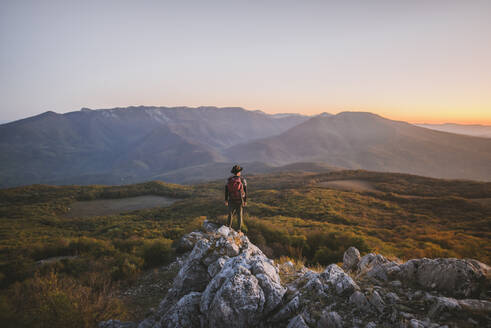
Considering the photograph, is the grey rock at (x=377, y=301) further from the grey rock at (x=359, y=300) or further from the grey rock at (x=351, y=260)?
the grey rock at (x=351, y=260)

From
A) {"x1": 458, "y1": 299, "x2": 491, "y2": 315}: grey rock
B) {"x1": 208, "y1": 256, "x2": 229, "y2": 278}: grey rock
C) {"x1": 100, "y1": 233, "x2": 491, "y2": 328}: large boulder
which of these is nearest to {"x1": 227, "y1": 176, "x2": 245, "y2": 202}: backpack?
{"x1": 208, "y1": 256, "x2": 229, "y2": 278}: grey rock

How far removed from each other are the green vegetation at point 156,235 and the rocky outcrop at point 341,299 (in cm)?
199

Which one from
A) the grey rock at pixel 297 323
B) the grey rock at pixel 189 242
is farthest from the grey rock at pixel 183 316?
the grey rock at pixel 189 242

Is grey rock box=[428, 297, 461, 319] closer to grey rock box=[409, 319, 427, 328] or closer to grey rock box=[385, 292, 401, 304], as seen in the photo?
grey rock box=[409, 319, 427, 328]

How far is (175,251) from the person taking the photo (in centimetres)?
1133

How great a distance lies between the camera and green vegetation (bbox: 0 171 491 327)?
18.9 ft

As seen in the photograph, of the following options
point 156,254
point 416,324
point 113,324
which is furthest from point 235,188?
point 416,324

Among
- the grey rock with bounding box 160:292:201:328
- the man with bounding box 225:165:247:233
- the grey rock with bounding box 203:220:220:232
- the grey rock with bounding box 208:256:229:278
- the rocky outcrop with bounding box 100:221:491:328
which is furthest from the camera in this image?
the grey rock with bounding box 203:220:220:232

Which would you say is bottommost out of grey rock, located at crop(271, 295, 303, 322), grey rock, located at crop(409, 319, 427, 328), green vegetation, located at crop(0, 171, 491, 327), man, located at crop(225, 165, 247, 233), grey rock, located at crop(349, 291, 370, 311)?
green vegetation, located at crop(0, 171, 491, 327)

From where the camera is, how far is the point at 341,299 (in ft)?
16.1

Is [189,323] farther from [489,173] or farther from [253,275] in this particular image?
[489,173]

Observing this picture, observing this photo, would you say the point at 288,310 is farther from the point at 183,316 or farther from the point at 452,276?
the point at 452,276

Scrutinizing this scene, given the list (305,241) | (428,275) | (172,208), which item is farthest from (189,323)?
(172,208)

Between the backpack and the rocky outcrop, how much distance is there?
3156 millimetres
